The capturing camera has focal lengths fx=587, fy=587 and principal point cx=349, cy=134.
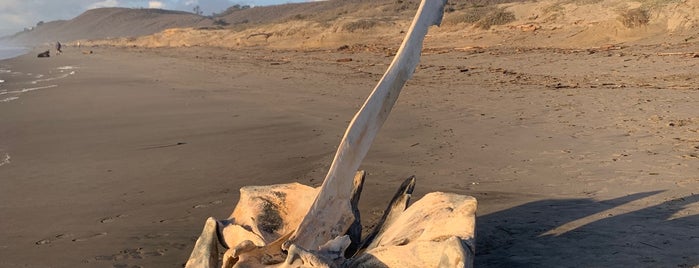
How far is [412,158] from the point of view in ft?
18.2

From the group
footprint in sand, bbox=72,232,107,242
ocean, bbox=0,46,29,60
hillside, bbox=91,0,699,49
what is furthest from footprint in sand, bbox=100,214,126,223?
ocean, bbox=0,46,29,60

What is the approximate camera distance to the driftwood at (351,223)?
216cm

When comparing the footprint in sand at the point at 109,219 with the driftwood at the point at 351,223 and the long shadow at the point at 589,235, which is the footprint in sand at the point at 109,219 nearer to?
the driftwood at the point at 351,223

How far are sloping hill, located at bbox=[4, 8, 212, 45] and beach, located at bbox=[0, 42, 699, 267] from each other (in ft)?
250

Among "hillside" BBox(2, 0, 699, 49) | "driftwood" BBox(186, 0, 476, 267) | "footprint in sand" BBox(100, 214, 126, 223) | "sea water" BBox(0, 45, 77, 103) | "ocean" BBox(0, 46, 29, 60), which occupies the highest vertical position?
"hillside" BBox(2, 0, 699, 49)

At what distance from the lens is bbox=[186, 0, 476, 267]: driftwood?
2.16 m

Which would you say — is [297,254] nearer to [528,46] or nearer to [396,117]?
[396,117]

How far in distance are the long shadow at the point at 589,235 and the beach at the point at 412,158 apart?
14 millimetres

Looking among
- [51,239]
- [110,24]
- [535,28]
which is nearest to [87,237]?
[51,239]

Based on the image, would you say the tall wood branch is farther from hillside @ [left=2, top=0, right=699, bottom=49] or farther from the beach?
hillside @ [left=2, top=0, right=699, bottom=49]

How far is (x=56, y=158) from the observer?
20.0 ft

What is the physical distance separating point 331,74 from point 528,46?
5.65 m

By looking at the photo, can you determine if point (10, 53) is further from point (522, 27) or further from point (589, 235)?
point (589, 235)

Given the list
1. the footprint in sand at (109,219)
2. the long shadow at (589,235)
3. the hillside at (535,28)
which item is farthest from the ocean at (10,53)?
the long shadow at (589,235)
